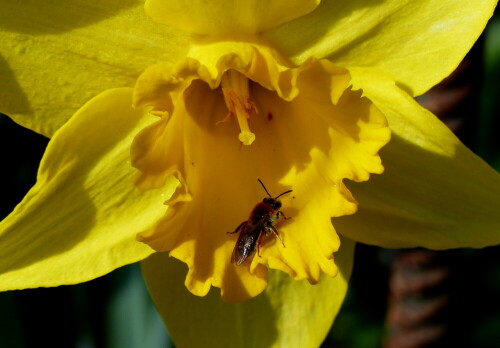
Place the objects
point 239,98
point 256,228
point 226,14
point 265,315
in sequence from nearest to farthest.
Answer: point 226,14 < point 256,228 < point 239,98 < point 265,315

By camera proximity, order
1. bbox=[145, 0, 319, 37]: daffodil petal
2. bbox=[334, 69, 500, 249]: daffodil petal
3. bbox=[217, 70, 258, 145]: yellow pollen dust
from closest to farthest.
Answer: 1. bbox=[145, 0, 319, 37]: daffodil petal
2. bbox=[334, 69, 500, 249]: daffodil petal
3. bbox=[217, 70, 258, 145]: yellow pollen dust

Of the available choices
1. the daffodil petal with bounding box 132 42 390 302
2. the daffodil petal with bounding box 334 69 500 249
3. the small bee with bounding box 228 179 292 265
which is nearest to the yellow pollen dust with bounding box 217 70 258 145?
the daffodil petal with bounding box 132 42 390 302

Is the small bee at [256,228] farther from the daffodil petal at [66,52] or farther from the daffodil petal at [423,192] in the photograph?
the daffodil petal at [66,52]

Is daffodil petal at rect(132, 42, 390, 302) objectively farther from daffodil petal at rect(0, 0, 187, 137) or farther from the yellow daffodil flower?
daffodil petal at rect(0, 0, 187, 137)

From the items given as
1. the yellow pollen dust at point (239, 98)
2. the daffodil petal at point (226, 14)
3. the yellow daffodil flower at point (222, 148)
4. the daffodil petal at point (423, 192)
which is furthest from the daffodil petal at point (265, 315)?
the daffodil petal at point (226, 14)

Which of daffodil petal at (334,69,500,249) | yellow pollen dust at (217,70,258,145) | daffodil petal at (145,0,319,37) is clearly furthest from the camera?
yellow pollen dust at (217,70,258,145)

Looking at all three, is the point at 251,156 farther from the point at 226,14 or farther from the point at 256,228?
the point at 226,14

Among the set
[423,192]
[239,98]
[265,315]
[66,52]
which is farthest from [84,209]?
[423,192]
